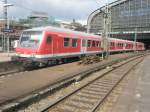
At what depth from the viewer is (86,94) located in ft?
39.7

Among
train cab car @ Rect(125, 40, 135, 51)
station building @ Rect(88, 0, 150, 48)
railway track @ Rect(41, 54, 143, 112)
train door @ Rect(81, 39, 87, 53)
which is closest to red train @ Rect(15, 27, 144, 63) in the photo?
train door @ Rect(81, 39, 87, 53)

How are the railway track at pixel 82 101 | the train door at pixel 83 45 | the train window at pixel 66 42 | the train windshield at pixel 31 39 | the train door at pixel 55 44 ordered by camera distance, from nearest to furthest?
1. the railway track at pixel 82 101
2. the train windshield at pixel 31 39
3. the train door at pixel 55 44
4. the train window at pixel 66 42
5. the train door at pixel 83 45

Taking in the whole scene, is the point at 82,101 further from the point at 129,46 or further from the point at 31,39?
the point at 129,46

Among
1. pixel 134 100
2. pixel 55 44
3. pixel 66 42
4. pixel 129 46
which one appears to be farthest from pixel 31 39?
pixel 129 46

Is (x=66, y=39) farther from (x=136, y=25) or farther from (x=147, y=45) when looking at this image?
(x=147, y=45)

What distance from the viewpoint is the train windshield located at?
20.1 meters

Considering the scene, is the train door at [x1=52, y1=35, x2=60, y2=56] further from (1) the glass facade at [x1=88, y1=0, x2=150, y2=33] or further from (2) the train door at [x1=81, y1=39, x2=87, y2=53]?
(1) the glass facade at [x1=88, y1=0, x2=150, y2=33]

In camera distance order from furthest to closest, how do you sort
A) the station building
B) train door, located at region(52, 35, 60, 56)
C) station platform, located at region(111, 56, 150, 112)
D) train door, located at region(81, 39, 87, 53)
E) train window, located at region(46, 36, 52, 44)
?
the station building
train door, located at region(81, 39, 87, 53)
train door, located at region(52, 35, 60, 56)
train window, located at region(46, 36, 52, 44)
station platform, located at region(111, 56, 150, 112)

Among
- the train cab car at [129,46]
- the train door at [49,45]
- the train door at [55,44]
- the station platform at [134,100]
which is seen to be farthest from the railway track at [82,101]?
the train cab car at [129,46]

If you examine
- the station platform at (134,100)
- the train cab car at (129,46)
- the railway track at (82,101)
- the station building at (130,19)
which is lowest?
the station platform at (134,100)

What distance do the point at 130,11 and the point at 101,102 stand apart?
97.3 metres

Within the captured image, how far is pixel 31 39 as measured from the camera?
2064cm

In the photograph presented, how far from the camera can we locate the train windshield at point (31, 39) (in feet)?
65.9

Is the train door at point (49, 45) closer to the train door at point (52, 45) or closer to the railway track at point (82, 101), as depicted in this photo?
the train door at point (52, 45)
